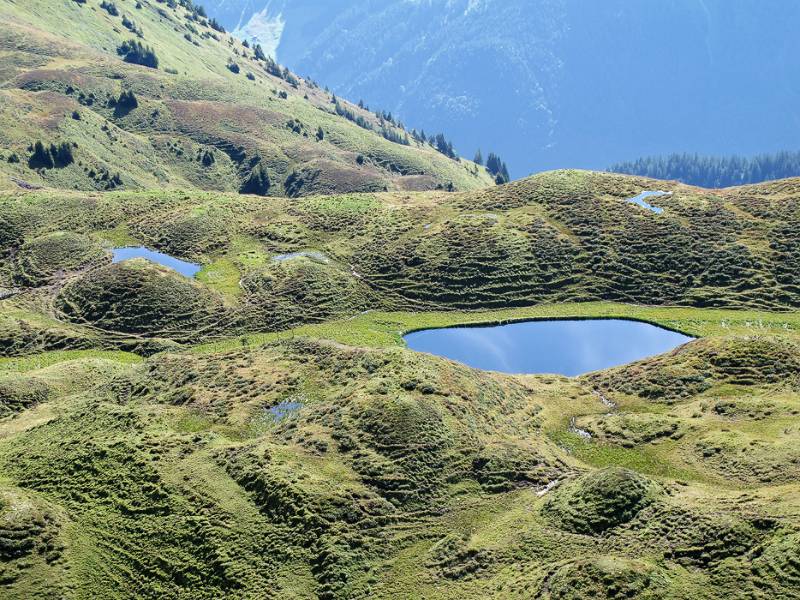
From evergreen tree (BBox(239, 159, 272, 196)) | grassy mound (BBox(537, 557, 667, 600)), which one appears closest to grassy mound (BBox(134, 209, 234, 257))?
grassy mound (BBox(537, 557, 667, 600))

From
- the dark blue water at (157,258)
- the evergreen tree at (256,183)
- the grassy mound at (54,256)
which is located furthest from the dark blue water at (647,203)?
the evergreen tree at (256,183)

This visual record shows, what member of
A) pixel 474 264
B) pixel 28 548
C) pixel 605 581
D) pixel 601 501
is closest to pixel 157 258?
pixel 474 264

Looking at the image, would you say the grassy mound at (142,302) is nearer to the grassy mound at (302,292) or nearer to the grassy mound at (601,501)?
the grassy mound at (302,292)

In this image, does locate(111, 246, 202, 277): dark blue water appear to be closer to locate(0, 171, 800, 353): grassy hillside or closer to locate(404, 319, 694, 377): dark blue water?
locate(0, 171, 800, 353): grassy hillside

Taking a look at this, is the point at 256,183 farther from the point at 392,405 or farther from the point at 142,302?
the point at 392,405

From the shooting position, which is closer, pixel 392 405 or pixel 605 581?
pixel 605 581

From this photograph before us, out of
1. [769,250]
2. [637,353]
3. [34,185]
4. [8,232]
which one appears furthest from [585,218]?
[34,185]

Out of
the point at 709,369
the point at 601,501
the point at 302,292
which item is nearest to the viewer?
the point at 601,501

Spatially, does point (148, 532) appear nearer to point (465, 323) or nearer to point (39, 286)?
point (465, 323)
